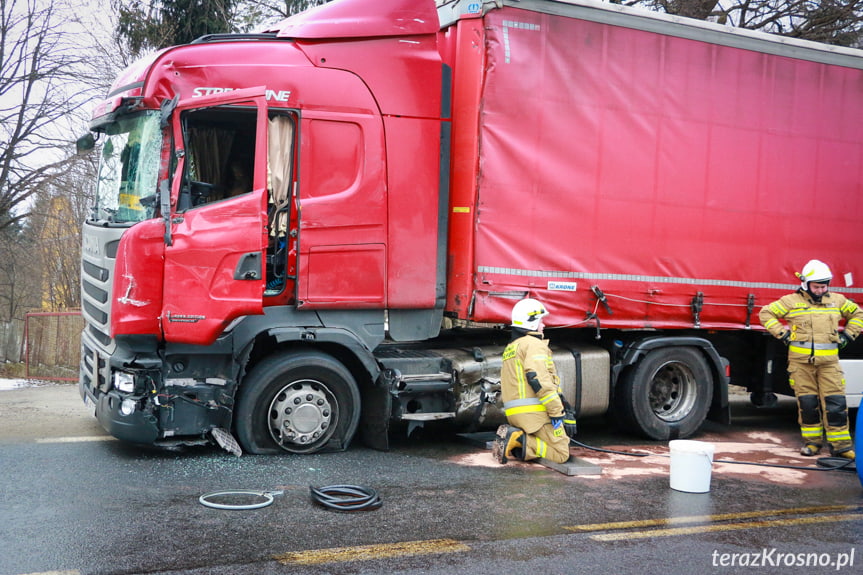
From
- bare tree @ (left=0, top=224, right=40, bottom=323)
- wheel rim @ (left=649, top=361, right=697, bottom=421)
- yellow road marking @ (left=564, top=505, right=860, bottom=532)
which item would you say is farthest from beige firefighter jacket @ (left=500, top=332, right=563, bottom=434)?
bare tree @ (left=0, top=224, right=40, bottom=323)

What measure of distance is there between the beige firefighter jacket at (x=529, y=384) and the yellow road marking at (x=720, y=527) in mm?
1876

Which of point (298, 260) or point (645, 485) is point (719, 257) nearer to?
point (645, 485)

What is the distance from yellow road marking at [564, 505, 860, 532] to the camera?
552 cm

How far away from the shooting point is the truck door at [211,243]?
6613mm

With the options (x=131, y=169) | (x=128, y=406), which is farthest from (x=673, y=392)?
(x=131, y=169)

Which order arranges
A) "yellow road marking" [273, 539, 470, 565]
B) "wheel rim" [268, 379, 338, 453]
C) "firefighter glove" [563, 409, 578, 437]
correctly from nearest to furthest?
"yellow road marking" [273, 539, 470, 565] → "wheel rim" [268, 379, 338, 453] → "firefighter glove" [563, 409, 578, 437]

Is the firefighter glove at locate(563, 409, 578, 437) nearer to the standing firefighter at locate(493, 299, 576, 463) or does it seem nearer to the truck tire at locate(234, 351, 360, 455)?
the standing firefighter at locate(493, 299, 576, 463)

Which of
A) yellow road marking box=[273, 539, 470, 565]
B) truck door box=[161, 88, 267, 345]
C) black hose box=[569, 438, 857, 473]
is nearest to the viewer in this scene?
yellow road marking box=[273, 539, 470, 565]

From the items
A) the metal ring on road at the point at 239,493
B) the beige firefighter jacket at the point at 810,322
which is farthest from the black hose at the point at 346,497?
the beige firefighter jacket at the point at 810,322

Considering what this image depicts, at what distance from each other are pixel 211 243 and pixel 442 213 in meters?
2.13

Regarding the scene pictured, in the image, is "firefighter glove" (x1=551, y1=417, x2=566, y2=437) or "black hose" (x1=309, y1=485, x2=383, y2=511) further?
"firefighter glove" (x1=551, y1=417, x2=566, y2=437)

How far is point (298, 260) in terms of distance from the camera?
280 inches

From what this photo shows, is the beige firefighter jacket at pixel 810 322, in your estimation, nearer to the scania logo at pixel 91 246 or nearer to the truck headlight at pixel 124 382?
the truck headlight at pixel 124 382

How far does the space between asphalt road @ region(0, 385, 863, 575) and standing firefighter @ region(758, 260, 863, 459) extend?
0.39m
